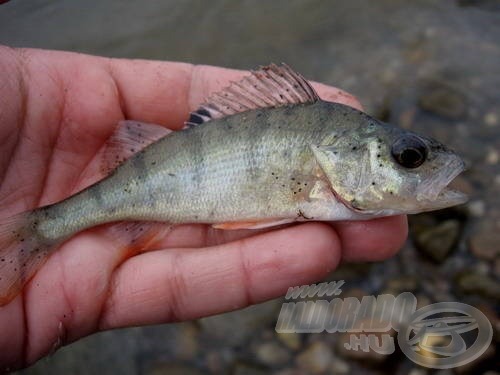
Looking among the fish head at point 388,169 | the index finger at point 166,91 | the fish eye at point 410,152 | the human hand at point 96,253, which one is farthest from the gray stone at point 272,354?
the fish eye at point 410,152

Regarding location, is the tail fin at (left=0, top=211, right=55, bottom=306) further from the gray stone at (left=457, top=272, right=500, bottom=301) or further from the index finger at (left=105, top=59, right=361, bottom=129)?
the gray stone at (left=457, top=272, right=500, bottom=301)

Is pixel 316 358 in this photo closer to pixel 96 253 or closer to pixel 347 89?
pixel 96 253

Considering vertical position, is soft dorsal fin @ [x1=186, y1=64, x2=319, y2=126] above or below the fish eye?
above

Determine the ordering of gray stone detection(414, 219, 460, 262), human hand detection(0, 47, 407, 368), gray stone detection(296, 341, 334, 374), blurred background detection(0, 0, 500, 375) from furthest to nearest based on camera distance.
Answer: gray stone detection(414, 219, 460, 262) → blurred background detection(0, 0, 500, 375) → gray stone detection(296, 341, 334, 374) → human hand detection(0, 47, 407, 368)

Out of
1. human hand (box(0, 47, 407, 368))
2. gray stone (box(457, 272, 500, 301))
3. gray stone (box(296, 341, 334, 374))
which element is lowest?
gray stone (box(296, 341, 334, 374))

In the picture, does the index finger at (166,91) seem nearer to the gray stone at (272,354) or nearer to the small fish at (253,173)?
the small fish at (253,173)

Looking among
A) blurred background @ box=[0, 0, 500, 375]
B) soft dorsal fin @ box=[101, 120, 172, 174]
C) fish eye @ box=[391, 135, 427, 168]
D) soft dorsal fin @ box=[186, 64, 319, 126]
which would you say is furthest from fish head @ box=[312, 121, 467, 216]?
blurred background @ box=[0, 0, 500, 375]

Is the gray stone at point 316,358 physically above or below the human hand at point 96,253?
below

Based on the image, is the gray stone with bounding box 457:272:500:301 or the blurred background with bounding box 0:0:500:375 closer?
the gray stone with bounding box 457:272:500:301
